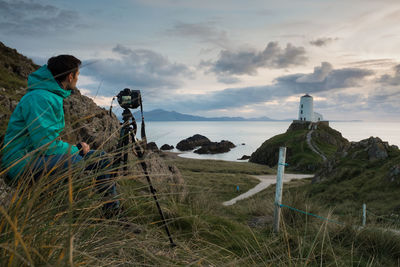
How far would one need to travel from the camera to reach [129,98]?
3.20 m

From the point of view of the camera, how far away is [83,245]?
69.0 inches

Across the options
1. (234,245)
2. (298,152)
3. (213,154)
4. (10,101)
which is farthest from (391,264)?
(213,154)

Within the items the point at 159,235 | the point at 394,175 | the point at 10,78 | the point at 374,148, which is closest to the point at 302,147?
the point at 374,148

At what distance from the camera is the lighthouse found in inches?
3047

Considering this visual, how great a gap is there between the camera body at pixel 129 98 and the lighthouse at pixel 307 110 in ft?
259

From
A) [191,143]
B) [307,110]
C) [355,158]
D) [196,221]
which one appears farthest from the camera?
[191,143]

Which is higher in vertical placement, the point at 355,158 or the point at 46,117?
the point at 46,117

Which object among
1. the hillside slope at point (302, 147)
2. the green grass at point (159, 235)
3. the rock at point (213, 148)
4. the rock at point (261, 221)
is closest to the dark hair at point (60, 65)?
the green grass at point (159, 235)

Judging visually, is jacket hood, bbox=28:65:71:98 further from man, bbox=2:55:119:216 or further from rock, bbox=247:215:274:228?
rock, bbox=247:215:274:228

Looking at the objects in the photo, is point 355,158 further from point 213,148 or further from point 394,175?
point 213,148

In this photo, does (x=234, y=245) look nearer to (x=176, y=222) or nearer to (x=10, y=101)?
(x=176, y=222)

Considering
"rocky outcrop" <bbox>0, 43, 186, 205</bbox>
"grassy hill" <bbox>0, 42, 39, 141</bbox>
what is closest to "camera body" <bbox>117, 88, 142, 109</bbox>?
"rocky outcrop" <bbox>0, 43, 186, 205</bbox>

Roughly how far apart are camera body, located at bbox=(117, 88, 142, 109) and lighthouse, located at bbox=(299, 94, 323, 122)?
78.9 meters

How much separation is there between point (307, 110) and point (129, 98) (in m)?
80.2
